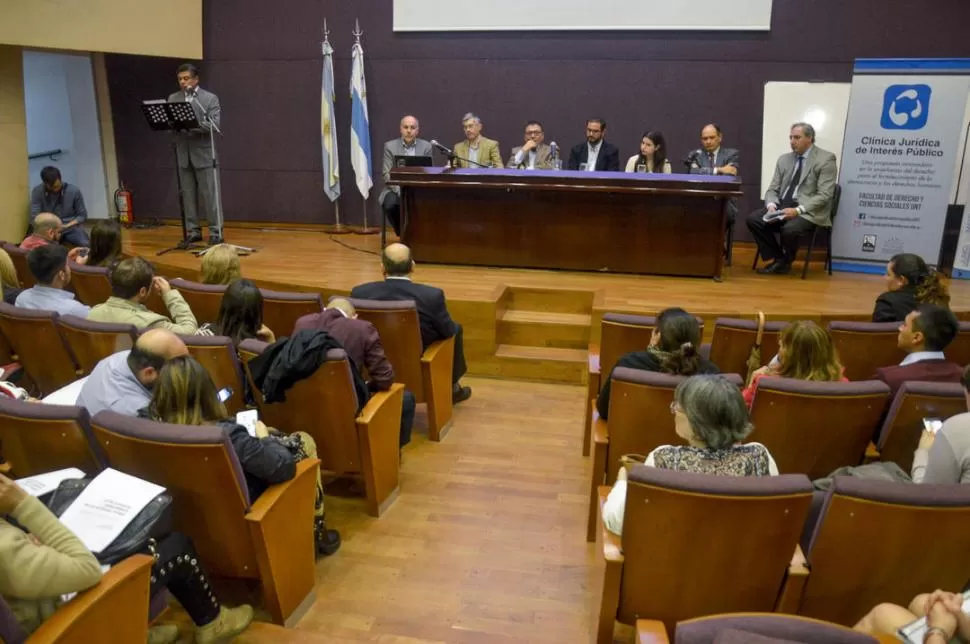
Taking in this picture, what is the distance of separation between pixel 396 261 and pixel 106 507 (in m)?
2.22

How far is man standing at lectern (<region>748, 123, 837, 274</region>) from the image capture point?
18.8 feet

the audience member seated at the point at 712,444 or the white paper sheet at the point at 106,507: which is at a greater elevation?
the audience member seated at the point at 712,444

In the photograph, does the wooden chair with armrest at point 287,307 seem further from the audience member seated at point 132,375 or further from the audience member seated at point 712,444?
the audience member seated at point 712,444

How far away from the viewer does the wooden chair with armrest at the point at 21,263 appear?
16.1 feet

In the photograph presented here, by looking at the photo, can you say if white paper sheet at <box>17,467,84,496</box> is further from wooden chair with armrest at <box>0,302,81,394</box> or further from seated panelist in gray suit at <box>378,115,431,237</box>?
seated panelist in gray suit at <box>378,115,431,237</box>

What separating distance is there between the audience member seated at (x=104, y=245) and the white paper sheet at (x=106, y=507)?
115 inches

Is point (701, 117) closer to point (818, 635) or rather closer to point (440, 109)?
point (440, 109)

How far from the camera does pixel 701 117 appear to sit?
7062 mm

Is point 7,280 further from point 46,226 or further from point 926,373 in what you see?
point 926,373

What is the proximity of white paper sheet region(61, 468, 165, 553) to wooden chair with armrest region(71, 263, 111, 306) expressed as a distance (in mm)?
2603

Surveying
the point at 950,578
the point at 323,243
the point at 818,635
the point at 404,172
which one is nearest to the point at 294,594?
the point at 818,635

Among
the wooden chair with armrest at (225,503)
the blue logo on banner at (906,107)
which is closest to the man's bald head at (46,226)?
the wooden chair with armrest at (225,503)

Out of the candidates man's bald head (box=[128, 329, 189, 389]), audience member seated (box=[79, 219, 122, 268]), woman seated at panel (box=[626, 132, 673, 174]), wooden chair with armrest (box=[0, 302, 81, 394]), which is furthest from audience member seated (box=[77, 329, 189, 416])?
woman seated at panel (box=[626, 132, 673, 174])

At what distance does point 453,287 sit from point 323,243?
2.41 meters
